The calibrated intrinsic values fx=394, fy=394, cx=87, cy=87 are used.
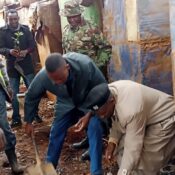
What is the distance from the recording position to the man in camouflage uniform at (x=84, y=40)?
18.5ft

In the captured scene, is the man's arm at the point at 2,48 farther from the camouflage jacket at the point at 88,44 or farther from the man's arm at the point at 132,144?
the man's arm at the point at 132,144

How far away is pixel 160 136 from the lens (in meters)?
3.98

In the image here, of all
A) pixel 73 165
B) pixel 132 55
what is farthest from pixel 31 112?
pixel 132 55

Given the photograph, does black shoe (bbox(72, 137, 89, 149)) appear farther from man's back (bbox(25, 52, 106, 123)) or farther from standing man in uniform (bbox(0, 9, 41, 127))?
standing man in uniform (bbox(0, 9, 41, 127))

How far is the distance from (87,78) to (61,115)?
613mm

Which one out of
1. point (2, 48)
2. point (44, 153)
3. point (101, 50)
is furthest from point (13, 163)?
point (2, 48)

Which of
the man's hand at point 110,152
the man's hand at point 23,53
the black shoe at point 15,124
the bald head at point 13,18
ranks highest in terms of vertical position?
the bald head at point 13,18

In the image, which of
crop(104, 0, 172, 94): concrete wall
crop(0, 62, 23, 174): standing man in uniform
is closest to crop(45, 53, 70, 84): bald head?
crop(0, 62, 23, 174): standing man in uniform

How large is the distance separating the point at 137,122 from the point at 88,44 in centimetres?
235

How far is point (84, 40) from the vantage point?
565cm

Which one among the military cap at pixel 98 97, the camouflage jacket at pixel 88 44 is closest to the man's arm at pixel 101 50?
the camouflage jacket at pixel 88 44

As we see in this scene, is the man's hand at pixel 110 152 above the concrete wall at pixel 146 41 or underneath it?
underneath

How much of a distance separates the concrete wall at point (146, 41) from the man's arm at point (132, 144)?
8.03 feet

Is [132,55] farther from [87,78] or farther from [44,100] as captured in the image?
[44,100]
